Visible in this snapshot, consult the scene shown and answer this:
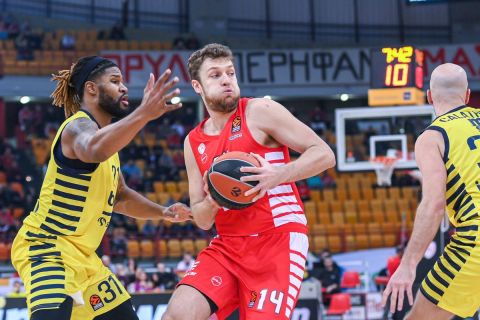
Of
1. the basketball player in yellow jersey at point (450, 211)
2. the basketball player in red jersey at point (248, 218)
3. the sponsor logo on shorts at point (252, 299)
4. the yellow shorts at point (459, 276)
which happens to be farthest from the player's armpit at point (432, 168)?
the sponsor logo on shorts at point (252, 299)

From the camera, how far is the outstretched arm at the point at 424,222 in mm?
5422

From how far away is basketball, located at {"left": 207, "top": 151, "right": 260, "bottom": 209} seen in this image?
17.2ft

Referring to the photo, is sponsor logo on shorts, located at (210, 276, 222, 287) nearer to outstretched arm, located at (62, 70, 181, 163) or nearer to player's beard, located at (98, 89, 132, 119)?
outstretched arm, located at (62, 70, 181, 163)

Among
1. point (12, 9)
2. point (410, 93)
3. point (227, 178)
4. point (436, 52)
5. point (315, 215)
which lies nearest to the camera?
point (227, 178)

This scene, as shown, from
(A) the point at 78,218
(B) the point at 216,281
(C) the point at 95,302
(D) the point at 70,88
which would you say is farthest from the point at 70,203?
(B) the point at 216,281

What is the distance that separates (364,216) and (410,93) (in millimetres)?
9881

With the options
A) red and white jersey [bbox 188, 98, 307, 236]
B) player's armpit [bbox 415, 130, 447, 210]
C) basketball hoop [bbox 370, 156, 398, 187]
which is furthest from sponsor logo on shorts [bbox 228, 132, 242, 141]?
basketball hoop [bbox 370, 156, 398, 187]

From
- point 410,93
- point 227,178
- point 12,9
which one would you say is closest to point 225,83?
point 227,178

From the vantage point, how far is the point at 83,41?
93.2 feet

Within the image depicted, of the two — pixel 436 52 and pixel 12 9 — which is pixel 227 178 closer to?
pixel 436 52

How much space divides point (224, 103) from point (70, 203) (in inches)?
47.0

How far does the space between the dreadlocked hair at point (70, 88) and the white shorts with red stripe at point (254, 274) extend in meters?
1.49

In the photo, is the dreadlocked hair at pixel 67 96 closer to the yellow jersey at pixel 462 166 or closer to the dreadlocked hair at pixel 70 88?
the dreadlocked hair at pixel 70 88

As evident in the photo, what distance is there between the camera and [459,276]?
5.66 metres
